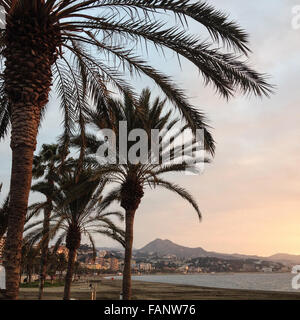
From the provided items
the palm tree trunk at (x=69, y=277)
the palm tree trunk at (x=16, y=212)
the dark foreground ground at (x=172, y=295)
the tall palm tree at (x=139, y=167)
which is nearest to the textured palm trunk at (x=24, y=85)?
the palm tree trunk at (x=16, y=212)

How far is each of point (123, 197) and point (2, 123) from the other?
661 cm

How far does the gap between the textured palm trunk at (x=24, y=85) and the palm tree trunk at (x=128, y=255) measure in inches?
357

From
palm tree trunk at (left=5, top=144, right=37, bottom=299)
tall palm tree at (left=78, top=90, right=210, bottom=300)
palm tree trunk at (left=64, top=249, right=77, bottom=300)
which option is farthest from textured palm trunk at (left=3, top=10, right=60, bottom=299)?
palm tree trunk at (left=64, top=249, right=77, bottom=300)

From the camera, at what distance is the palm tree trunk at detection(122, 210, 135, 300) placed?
14.8 metres

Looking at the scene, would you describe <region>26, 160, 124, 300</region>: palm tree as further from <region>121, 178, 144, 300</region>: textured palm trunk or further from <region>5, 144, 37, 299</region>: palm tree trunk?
<region>5, 144, 37, 299</region>: palm tree trunk

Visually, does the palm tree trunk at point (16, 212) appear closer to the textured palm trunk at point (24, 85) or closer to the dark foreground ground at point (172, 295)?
the textured palm trunk at point (24, 85)

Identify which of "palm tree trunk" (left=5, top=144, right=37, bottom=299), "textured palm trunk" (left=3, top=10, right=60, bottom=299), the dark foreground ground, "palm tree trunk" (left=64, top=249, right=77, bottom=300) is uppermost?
"textured palm trunk" (left=3, top=10, right=60, bottom=299)

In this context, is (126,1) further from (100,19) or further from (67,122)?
(67,122)

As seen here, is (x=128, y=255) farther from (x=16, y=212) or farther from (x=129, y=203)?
(x=16, y=212)

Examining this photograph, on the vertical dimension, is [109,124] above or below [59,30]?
below

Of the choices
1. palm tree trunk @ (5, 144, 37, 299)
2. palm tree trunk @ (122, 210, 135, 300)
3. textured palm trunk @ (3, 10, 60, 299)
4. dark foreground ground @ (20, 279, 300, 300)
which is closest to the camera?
palm tree trunk @ (5, 144, 37, 299)

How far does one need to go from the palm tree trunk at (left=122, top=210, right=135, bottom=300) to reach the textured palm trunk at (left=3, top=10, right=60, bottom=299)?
357 inches

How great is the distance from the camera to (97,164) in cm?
1559
